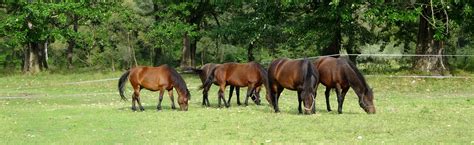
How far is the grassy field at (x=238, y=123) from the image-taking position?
13555 mm

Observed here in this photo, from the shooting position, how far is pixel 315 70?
17.7 meters

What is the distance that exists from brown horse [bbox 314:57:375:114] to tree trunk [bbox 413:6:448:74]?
13980 mm

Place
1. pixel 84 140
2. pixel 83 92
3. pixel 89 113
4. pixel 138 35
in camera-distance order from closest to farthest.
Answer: pixel 84 140 < pixel 89 113 < pixel 83 92 < pixel 138 35

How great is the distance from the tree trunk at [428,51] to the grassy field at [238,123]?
5208 millimetres

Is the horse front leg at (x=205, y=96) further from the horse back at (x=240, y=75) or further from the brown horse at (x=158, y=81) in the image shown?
the brown horse at (x=158, y=81)

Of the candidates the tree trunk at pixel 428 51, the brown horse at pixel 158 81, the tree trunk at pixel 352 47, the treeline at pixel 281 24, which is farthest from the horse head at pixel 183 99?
the tree trunk at pixel 352 47

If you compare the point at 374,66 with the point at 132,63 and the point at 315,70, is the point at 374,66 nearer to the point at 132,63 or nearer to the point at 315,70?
the point at 315,70

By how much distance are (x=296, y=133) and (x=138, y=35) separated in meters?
46.8

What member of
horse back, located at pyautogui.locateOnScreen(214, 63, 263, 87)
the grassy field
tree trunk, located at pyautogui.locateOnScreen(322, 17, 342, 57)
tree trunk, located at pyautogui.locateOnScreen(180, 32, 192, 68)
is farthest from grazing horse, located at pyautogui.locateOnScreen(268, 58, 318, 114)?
tree trunk, located at pyautogui.locateOnScreen(180, 32, 192, 68)

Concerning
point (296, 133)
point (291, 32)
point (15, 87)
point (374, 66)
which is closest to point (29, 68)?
point (15, 87)

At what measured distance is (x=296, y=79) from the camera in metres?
17.9

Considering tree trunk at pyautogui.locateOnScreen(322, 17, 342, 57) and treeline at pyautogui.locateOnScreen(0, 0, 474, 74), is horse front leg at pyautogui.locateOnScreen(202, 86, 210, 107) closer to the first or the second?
treeline at pyautogui.locateOnScreen(0, 0, 474, 74)

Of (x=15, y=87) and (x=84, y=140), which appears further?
(x=15, y=87)

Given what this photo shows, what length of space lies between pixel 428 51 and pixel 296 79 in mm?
15392
